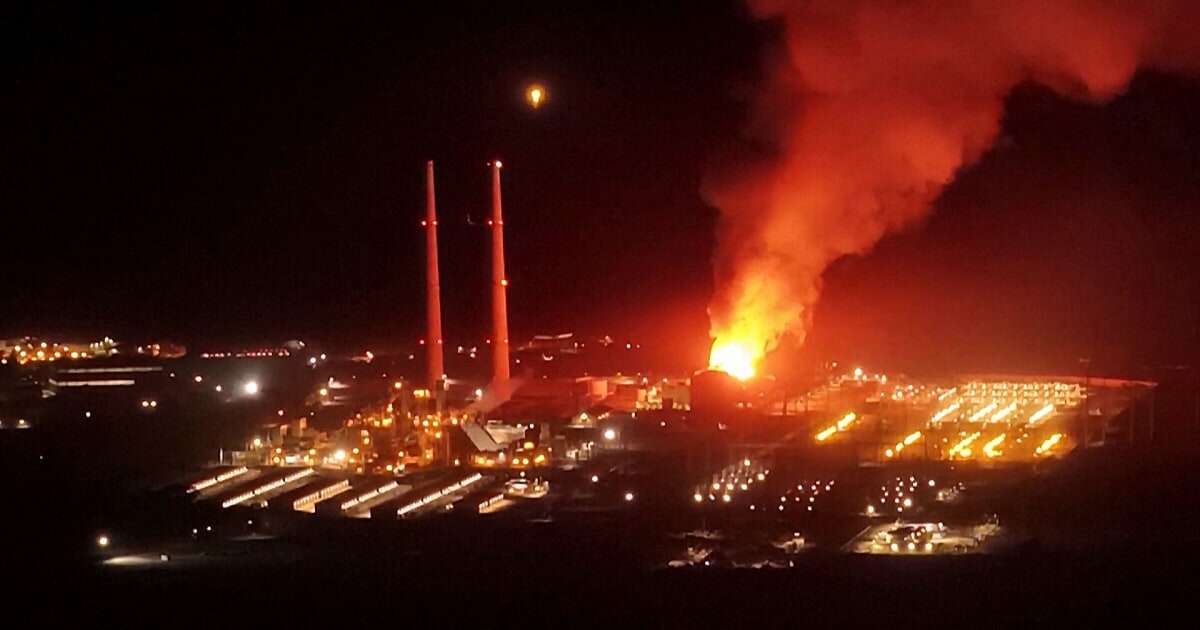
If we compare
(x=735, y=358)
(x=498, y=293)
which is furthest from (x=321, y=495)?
(x=498, y=293)

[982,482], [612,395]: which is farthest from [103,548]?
[612,395]

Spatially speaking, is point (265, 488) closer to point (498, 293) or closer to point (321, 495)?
point (321, 495)

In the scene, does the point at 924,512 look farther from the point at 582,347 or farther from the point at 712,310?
the point at 582,347

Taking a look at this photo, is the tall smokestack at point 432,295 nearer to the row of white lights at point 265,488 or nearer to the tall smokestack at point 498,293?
the tall smokestack at point 498,293

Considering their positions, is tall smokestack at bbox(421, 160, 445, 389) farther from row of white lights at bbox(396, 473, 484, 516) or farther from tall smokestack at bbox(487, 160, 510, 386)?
row of white lights at bbox(396, 473, 484, 516)

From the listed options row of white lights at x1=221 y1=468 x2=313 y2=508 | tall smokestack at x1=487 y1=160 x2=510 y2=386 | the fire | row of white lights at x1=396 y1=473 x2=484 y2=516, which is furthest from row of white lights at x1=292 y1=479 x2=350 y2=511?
tall smokestack at x1=487 y1=160 x2=510 y2=386

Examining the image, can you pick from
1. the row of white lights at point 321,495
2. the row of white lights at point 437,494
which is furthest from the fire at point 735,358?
the row of white lights at point 321,495
